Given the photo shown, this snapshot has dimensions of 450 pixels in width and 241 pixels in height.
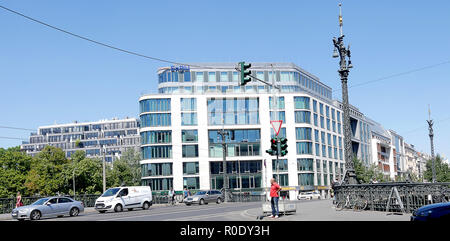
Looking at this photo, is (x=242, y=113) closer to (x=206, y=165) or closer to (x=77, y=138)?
(x=206, y=165)

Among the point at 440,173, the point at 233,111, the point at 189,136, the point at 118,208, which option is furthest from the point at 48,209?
the point at 440,173

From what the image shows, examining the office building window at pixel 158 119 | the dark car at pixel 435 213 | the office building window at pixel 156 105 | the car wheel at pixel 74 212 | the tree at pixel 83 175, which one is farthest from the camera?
the tree at pixel 83 175

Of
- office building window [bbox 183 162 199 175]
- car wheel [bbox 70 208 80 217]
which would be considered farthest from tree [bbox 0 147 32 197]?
car wheel [bbox 70 208 80 217]

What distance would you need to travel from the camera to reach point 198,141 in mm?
82438

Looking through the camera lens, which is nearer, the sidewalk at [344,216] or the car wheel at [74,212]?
the sidewalk at [344,216]

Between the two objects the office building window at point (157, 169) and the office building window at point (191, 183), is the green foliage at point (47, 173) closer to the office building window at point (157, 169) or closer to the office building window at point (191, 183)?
the office building window at point (157, 169)

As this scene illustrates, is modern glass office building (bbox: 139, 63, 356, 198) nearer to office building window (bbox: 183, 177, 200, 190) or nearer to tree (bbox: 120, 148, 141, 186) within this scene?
office building window (bbox: 183, 177, 200, 190)

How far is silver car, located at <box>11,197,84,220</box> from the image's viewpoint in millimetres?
26891

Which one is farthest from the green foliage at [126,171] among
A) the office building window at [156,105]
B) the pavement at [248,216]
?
the pavement at [248,216]

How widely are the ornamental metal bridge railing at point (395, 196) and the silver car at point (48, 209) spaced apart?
16692 mm

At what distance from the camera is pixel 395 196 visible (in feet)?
63.8

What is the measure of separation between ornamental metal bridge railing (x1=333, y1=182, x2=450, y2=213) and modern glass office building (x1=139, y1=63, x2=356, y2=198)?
56900mm

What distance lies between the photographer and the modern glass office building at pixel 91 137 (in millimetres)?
161375
